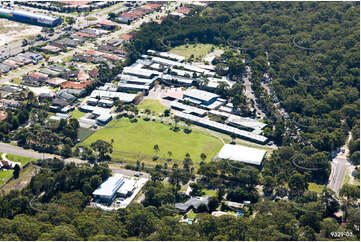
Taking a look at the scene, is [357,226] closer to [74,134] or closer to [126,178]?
[126,178]

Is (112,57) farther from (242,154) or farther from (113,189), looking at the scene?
(113,189)

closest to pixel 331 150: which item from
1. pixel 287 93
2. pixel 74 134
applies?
pixel 287 93

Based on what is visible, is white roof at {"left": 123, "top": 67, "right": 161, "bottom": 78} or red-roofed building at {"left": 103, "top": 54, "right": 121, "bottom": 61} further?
red-roofed building at {"left": 103, "top": 54, "right": 121, "bottom": 61}

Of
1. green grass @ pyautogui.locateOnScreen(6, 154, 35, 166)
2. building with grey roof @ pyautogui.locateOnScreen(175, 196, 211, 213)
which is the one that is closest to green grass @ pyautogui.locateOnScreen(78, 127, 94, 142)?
green grass @ pyautogui.locateOnScreen(6, 154, 35, 166)

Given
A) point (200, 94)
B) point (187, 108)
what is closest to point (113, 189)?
point (187, 108)

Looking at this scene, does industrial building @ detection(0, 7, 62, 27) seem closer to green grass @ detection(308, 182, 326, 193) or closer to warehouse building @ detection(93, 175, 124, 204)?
warehouse building @ detection(93, 175, 124, 204)

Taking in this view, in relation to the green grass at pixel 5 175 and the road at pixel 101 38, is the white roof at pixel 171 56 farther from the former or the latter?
the green grass at pixel 5 175
